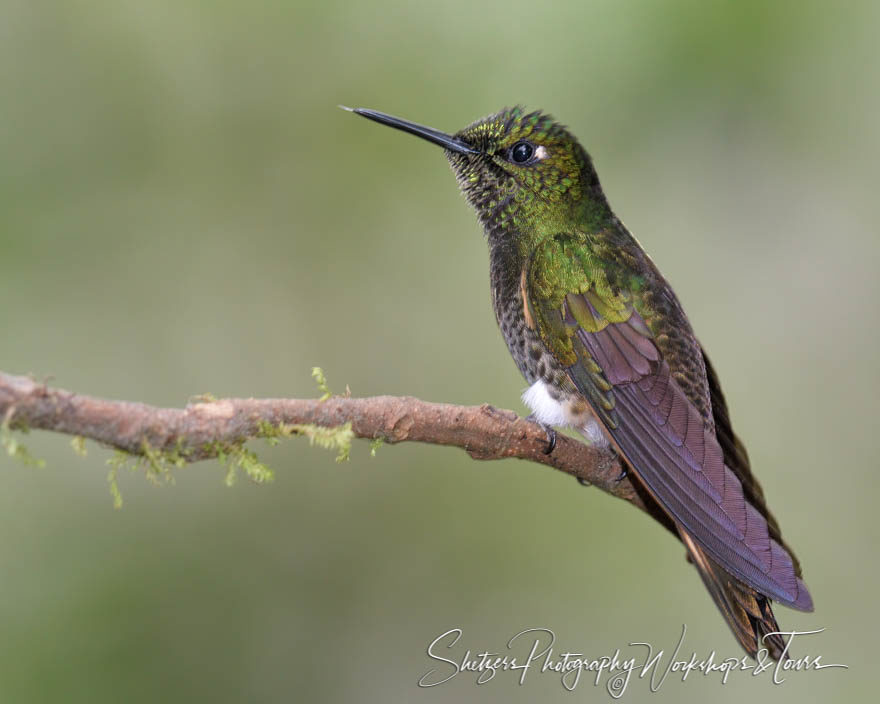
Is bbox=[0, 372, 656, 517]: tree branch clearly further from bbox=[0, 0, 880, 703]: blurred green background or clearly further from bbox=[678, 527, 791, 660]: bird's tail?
bbox=[0, 0, 880, 703]: blurred green background

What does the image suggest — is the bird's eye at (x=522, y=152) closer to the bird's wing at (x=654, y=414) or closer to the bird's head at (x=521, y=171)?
the bird's head at (x=521, y=171)

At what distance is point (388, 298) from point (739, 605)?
3312mm

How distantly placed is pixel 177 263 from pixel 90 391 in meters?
0.97

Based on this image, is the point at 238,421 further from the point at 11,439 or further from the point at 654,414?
the point at 654,414

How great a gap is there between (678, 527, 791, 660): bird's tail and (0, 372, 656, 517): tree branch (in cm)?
61

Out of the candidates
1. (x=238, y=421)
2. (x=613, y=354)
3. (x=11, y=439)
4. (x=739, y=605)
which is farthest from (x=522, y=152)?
(x=11, y=439)

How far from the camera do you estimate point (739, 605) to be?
9.16 feet

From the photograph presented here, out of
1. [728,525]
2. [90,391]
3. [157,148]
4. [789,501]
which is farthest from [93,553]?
[789,501]

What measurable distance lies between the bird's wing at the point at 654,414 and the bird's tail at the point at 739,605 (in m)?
0.08

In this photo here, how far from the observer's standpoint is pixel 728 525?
9.17 feet

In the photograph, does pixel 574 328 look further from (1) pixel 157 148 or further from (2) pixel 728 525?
(1) pixel 157 148

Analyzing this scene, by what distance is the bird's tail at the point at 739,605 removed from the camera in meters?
2.77
